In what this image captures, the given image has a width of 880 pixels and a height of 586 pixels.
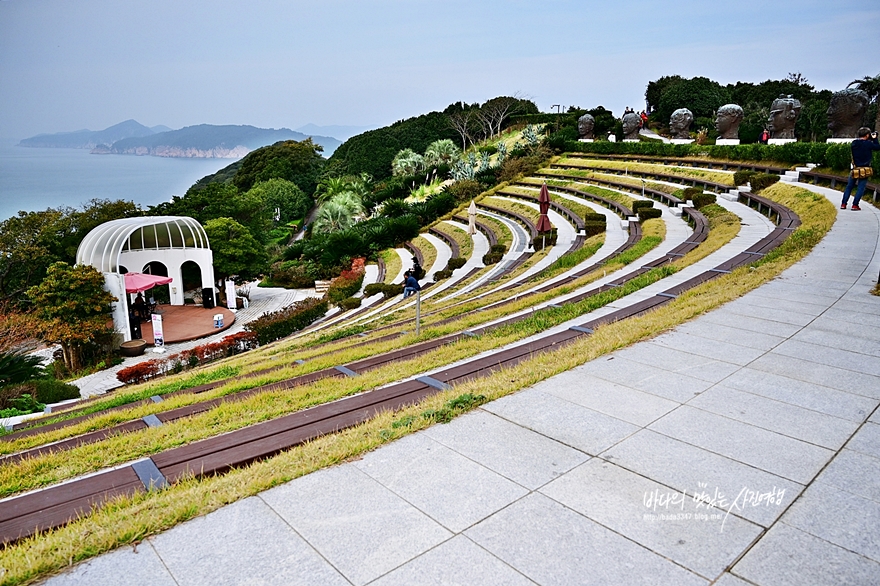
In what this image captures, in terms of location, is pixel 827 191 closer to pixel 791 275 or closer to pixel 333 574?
pixel 791 275

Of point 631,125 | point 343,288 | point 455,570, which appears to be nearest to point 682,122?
point 631,125

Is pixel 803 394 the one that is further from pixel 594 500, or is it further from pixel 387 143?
pixel 387 143

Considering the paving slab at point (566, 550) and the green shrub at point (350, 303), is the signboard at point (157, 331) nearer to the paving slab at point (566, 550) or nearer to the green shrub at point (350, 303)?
the green shrub at point (350, 303)

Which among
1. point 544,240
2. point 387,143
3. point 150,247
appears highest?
point 387,143

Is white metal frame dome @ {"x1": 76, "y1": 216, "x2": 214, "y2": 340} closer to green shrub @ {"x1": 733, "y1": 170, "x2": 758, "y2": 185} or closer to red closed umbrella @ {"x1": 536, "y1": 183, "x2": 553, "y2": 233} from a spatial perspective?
red closed umbrella @ {"x1": 536, "y1": 183, "x2": 553, "y2": 233}

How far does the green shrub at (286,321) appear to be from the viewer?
63.8 ft

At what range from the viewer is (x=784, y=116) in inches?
1060

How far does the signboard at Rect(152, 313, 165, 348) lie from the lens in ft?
64.3

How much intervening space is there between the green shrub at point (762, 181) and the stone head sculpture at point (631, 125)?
66.3ft

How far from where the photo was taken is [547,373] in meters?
5.50

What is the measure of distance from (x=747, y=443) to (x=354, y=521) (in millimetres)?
2804

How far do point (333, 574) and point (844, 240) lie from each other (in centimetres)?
1224

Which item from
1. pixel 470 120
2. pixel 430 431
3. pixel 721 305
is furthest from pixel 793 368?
pixel 470 120

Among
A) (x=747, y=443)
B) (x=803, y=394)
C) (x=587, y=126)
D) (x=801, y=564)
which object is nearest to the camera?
(x=801, y=564)
